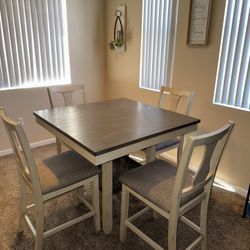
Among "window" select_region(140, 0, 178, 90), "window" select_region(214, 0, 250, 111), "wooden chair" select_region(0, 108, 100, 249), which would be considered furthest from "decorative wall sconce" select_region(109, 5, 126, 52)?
"wooden chair" select_region(0, 108, 100, 249)

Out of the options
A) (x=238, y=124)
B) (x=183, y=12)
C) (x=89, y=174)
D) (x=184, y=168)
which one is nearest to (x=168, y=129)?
(x=184, y=168)

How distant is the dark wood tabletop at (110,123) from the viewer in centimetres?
142

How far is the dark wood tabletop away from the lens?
1.42 meters

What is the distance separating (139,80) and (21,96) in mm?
1579

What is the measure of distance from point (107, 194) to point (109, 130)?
457 millimetres

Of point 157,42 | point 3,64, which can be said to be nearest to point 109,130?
point 157,42

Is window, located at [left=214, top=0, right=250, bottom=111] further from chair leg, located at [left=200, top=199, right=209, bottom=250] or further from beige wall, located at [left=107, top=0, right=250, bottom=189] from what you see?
chair leg, located at [left=200, top=199, right=209, bottom=250]

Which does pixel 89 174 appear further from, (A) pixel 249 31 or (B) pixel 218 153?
(A) pixel 249 31

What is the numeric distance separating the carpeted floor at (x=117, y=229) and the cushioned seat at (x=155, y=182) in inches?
20.3

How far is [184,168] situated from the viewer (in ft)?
3.73

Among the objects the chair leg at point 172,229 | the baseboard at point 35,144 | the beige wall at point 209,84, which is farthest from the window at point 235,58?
the baseboard at point 35,144

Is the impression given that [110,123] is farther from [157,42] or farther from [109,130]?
[157,42]

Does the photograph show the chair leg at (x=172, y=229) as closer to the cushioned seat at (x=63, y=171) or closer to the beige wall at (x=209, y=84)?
the cushioned seat at (x=63, y=171)

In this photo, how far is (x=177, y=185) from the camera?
1.19 meters
